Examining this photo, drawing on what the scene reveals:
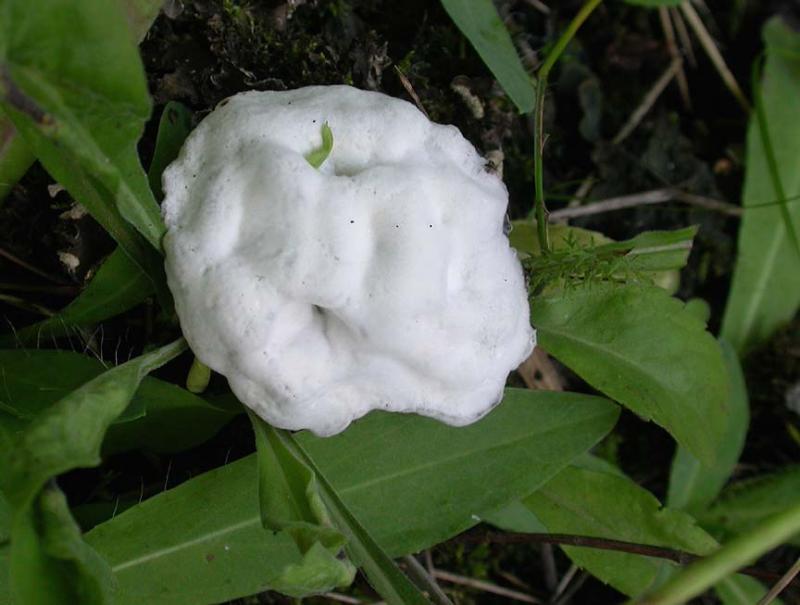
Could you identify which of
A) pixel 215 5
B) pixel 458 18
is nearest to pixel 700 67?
pixel 458 18

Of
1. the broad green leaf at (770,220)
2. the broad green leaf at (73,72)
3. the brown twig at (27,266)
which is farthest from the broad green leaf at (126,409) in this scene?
the broad green leaf at (770,220)

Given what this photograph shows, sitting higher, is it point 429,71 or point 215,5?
point 215,5

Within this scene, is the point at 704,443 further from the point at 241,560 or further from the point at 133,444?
the point at 133,444

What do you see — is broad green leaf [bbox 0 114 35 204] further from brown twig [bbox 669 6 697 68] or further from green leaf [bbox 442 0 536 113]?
brown twig [bbox 669 6 697 68]

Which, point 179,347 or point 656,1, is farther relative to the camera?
point 656,1

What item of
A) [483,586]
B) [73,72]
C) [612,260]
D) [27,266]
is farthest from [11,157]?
[483,586]

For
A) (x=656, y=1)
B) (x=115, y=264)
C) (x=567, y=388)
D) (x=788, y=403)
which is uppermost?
(x=115, y=264)

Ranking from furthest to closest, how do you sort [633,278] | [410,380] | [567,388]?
[567,388] → [633,278] → [410,380]

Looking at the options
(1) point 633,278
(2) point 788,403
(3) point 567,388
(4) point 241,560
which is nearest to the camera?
(4) point 241,560
